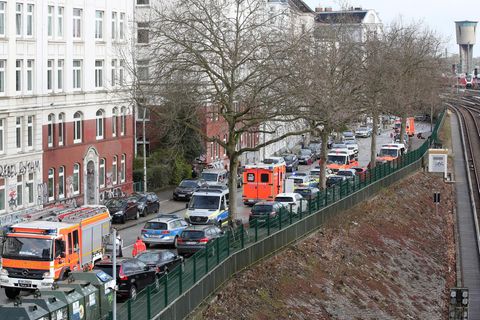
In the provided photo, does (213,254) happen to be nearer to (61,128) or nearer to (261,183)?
(61,128)

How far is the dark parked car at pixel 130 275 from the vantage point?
30594mm

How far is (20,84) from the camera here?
52.6 metres

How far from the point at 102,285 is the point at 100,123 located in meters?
36.0

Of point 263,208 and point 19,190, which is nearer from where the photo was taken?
point 263,208

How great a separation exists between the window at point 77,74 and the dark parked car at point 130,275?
2819cm

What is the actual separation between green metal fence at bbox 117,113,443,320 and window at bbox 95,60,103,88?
54.2 ft

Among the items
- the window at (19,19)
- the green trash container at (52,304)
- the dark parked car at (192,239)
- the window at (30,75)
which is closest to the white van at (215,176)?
the window at (30,75)

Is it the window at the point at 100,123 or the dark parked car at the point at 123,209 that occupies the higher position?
the window at the point at 100,123

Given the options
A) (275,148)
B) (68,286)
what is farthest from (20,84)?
(275,148)

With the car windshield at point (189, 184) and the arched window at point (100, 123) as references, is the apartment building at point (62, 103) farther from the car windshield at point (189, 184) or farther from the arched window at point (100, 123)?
the car windshield at point (189, 184)

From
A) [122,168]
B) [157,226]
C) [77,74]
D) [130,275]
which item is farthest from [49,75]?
[130,275]

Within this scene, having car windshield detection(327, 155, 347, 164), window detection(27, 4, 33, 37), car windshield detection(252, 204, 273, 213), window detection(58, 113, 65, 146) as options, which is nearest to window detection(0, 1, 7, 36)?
window detection(27, 4, 33, 37)

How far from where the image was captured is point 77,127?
5875 centimetres

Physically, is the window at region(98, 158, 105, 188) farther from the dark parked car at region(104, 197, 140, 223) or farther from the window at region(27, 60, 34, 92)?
the window at region(27, 60, 34, 92)
